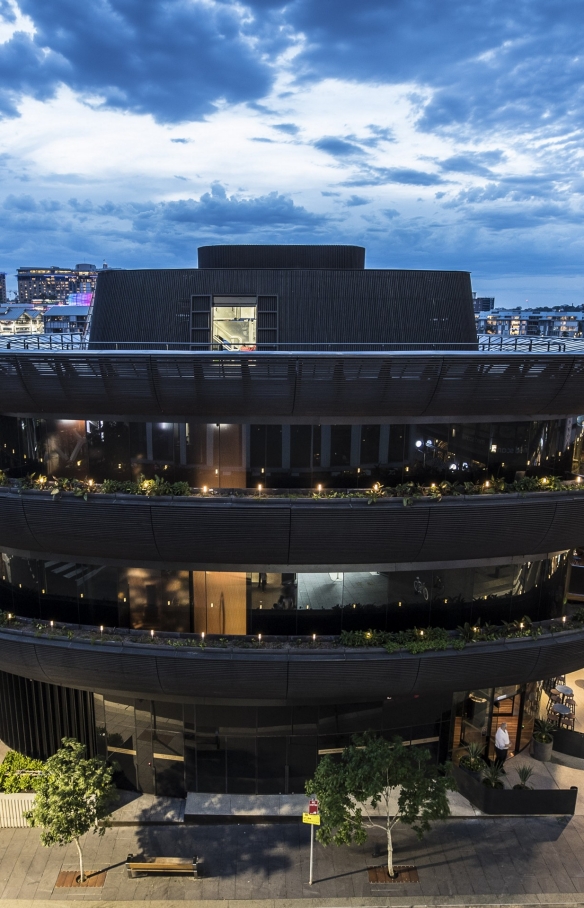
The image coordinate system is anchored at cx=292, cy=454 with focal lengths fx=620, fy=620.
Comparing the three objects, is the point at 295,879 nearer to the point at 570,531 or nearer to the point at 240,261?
the point at 570,531

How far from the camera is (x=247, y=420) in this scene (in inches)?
800

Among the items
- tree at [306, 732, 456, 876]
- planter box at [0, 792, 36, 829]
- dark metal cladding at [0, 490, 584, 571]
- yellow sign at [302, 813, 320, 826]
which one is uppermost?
dark metal cladding at [0, 490, 584, 571]

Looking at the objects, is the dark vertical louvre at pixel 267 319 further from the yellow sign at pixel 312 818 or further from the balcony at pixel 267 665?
the yellow sign at pixel 312 818

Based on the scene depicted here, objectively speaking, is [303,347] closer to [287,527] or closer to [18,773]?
[287,527]

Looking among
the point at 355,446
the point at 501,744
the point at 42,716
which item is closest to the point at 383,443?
the point at 355,446

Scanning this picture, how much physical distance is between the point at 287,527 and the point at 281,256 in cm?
1648

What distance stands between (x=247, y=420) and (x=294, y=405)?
1792 millimetres

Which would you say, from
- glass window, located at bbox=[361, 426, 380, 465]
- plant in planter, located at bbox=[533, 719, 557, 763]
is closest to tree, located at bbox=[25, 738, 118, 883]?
glass window, located at bbox=[361, 426, 380, 465]

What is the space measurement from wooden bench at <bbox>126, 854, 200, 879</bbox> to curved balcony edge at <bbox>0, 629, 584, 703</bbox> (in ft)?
15.9

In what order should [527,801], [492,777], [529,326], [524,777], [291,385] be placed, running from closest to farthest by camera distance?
[291,385] < [527,801] < [492,777] < [524,777] < [529,326]

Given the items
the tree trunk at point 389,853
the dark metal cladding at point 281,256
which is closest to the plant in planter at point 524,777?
the tree trunk at point 389,853

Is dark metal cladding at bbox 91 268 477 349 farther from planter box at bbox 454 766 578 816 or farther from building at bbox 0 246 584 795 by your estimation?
planter box at bbox 454 766 578 816

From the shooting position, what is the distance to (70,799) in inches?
731

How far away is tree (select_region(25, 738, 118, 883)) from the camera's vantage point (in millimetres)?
18453
